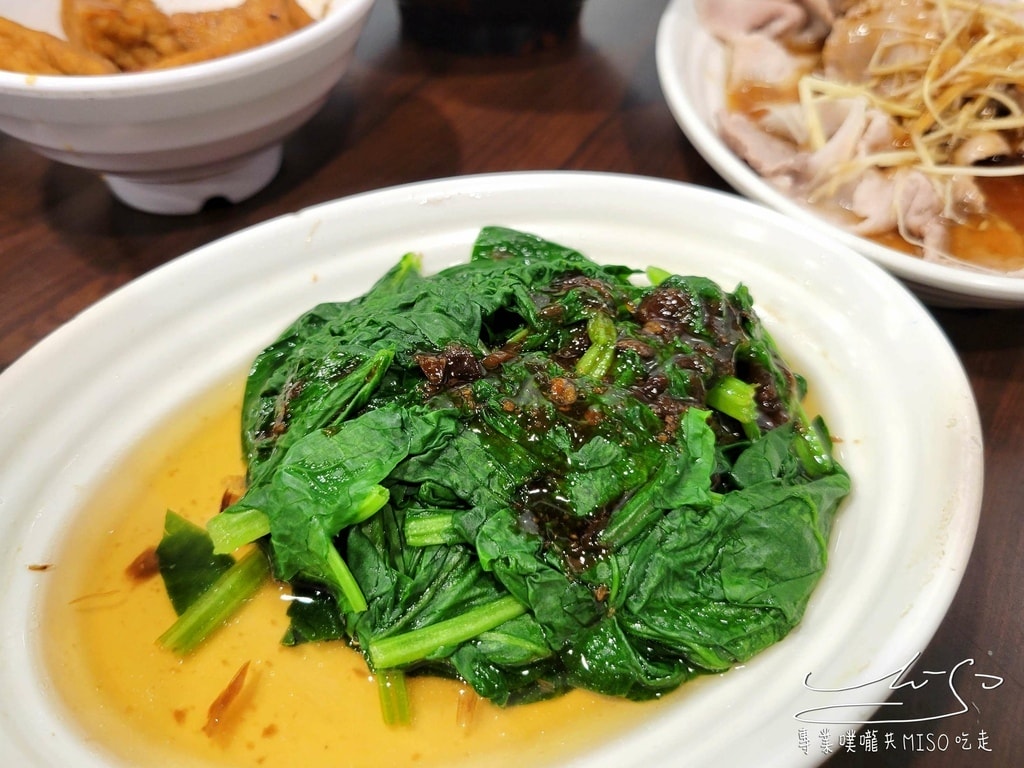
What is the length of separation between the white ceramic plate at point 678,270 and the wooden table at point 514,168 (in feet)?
0.95

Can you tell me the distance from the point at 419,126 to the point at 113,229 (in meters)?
1.25

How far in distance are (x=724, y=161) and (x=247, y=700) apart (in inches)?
77.8

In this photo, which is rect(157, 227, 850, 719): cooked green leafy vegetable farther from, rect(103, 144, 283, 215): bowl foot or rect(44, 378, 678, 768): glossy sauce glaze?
rect(103, 144, 283, 215): bowl foot

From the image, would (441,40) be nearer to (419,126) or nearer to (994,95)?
(419,126)

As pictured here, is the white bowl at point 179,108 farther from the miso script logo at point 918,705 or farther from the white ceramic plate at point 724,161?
the miso script logo at point 918,705

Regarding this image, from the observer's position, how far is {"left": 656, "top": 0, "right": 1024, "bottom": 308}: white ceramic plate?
75.6 inches

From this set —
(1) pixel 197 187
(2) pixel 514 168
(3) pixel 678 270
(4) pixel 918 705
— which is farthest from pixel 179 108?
(4) pixel 918 705

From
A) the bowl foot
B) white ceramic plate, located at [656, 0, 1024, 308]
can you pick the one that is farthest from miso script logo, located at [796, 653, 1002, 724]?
the bowl foot

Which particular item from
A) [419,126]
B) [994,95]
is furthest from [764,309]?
[419,126]

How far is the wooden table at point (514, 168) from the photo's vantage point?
1515 millimetres

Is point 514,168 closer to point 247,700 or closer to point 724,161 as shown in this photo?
point 724,161

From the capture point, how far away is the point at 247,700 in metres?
1.45

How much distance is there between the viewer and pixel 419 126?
9.95 feet

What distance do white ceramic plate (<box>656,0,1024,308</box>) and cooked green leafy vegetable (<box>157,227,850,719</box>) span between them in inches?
26.3
